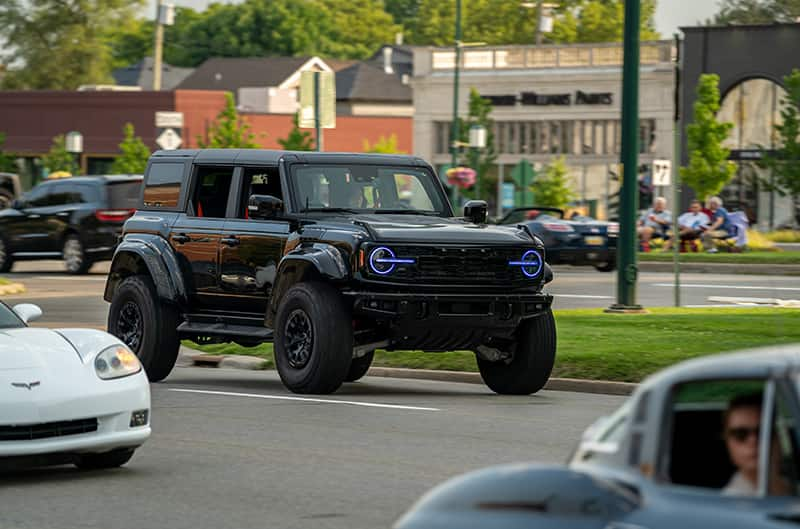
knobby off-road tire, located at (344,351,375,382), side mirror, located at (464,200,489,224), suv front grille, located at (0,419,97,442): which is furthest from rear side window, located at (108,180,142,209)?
suv front grille, located at (0,419,97,442)

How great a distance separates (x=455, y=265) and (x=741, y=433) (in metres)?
9.28

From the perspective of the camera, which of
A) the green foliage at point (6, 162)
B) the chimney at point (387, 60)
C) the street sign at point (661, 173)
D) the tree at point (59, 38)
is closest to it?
the street sign at point (661, 173)

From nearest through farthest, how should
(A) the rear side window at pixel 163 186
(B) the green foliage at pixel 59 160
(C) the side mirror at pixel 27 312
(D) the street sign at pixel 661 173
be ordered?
1. (C) the side mirror at pixel 27 312
2. (A) the rear side window at pixel 163 186
3. (D) the street sign at pixel 661 173
4. (B) the green foliage at pixel 59 160

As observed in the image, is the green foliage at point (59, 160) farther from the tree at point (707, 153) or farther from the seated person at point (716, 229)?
the seated person at point (716, 229)

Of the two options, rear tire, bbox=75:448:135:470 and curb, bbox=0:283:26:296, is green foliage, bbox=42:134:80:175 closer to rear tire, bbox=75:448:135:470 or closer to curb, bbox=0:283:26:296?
curb, bbox=0:283:26:296

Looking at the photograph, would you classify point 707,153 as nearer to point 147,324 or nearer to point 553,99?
point 553,99

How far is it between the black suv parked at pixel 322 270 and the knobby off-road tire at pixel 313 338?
11 mm

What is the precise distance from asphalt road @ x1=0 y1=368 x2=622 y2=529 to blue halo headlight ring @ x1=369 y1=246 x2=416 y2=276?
3.49 ft

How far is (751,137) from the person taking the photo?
65125 millimetres

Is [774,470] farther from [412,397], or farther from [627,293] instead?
[627,293]

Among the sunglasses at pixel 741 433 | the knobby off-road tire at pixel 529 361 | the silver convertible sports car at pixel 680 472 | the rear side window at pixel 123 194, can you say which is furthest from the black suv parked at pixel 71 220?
the sunglasses at pixel 741 433

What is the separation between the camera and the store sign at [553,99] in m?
74.9

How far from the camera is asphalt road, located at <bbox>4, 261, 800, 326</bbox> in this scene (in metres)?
25.5

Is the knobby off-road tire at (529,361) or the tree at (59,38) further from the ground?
the tree at (59,38)
